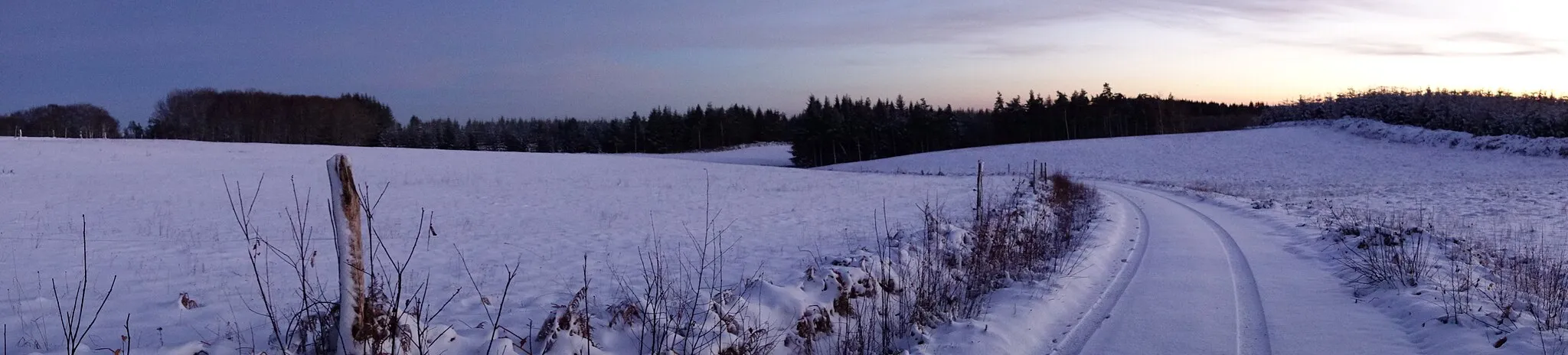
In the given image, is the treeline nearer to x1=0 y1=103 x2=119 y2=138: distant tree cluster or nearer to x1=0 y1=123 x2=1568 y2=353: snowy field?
x1=0 y1=123 x2=1568 y2=353: snowy field

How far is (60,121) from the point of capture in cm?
8425

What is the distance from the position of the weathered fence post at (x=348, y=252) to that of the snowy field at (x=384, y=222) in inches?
65.2

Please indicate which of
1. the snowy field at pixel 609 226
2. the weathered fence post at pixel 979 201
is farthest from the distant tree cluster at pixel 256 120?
the weathered fence post at pixel 979 201

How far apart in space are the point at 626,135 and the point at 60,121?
60.7 meters

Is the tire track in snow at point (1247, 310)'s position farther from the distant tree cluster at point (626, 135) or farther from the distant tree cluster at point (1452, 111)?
the distant tree cluster at point (626, 135)

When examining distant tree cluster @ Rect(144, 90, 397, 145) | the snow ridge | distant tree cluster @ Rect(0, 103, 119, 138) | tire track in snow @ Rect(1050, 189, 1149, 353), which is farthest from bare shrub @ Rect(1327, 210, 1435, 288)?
distant tree cluster @ Rect(0, 103, 119, 138)

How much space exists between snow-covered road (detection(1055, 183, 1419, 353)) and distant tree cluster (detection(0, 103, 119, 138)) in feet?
336

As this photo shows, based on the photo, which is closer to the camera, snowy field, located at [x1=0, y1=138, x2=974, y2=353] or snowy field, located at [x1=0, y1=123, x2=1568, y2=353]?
snowy field, located at [x1=0, y1=123, x2=1568, y2=353]

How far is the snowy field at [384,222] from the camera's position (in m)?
7.21

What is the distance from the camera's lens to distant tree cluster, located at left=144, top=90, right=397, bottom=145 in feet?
261

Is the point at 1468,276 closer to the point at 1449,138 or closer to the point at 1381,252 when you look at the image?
the point at 1381,252

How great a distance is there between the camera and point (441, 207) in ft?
68.3

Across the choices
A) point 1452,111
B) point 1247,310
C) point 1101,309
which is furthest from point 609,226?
point 1452,111

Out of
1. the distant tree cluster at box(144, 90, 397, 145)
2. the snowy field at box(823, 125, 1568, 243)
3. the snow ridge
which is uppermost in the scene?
the distant tree cluster at box(144, 90, 397, 145)
